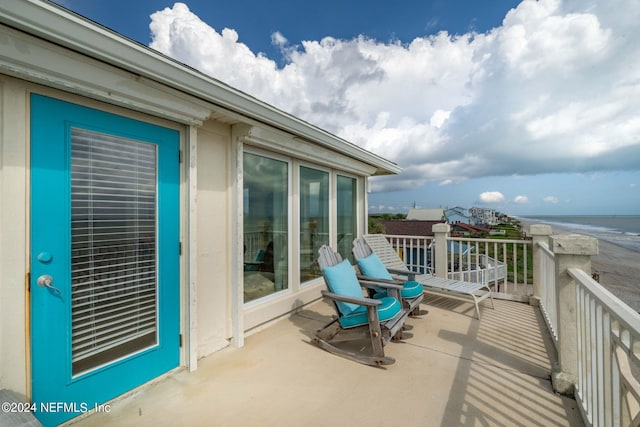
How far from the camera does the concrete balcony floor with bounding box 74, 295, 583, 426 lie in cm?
170

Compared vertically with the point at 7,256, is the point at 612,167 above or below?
above

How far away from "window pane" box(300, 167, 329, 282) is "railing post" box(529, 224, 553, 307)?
3048mm

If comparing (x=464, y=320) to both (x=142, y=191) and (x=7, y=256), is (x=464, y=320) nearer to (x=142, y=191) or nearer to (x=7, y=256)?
(x=142, y=191)

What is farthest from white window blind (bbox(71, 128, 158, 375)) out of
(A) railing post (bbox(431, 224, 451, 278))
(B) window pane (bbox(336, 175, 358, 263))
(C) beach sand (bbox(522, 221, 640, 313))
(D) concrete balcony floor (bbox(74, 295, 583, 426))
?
(C) beach sand (bbox(522, 221, 640, 313))

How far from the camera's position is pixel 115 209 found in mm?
1914

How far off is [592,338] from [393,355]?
1500mm

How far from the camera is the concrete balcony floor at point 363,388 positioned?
170 cm

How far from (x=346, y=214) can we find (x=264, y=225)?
7.24ft

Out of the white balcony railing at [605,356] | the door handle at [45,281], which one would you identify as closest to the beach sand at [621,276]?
the white balcony railing at [605,356]

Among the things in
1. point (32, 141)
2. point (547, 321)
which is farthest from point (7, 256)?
point (547, 321)

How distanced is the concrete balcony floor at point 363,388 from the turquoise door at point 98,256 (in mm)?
284

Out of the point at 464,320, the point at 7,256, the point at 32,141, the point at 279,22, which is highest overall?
the point at 279,22

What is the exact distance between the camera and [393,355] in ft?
8.23

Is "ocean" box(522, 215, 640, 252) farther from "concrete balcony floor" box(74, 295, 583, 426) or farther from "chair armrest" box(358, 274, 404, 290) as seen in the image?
"chair armrest" box(358, 274, 404, 290)
